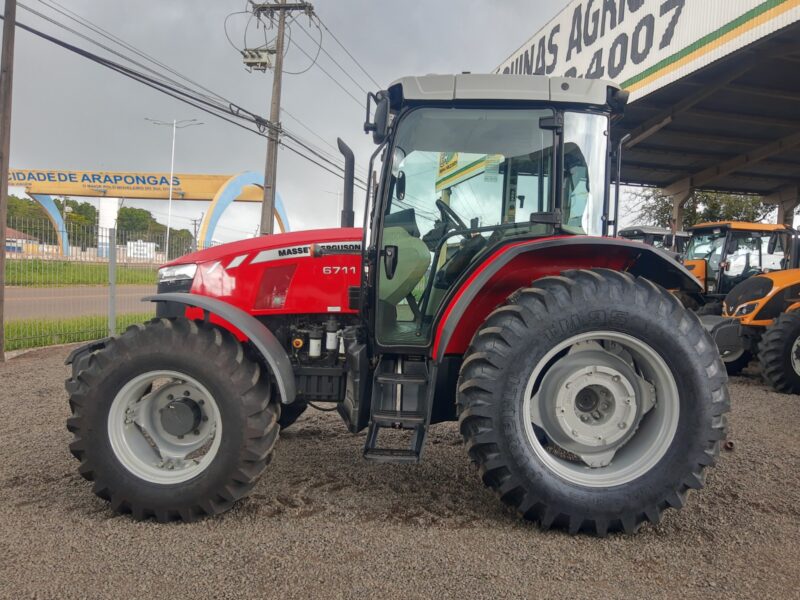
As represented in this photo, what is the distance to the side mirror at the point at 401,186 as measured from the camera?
10.0ft

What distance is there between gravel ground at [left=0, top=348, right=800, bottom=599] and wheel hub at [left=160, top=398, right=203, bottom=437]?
1.51 feet

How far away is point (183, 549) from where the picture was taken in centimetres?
246

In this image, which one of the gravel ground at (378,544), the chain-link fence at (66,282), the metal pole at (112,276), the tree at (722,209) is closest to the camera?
the gravel ground at (378,544)

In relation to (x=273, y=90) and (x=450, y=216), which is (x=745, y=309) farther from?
(x=273, y=90)

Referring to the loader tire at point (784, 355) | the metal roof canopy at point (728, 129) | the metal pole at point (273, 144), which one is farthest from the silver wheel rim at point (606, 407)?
the metal pole at point (273, 144)

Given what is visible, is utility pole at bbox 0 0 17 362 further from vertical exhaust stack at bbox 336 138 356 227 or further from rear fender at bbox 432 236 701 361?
rear fender at bbox 432 236 701 361

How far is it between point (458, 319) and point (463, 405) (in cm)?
43

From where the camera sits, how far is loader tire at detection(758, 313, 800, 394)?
20.9 feet

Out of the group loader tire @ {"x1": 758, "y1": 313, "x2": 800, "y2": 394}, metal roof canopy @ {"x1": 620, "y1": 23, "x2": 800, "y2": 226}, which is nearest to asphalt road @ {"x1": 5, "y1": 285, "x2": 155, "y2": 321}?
loader tire @ {"x1": 758, "y1": 313, "x2": 800, "y2": 394}

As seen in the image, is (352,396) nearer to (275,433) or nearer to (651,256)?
(275,433)

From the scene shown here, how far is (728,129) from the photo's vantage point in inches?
469

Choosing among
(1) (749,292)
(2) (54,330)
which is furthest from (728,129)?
(2) (54,330)

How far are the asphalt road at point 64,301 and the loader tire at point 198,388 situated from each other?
6.60 meters

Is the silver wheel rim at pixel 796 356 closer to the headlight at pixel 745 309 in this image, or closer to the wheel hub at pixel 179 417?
the headlight at pixel 745 309
